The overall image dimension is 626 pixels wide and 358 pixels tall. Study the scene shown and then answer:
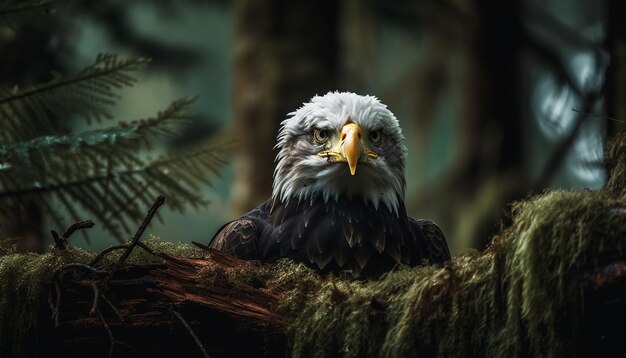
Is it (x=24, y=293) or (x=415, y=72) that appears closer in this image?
(x=24, y=293)

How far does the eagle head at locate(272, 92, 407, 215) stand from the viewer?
5.09m

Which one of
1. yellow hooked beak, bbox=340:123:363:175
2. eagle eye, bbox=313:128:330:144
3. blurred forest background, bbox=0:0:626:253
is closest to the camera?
yellow hooked beak, bbox=340:123:363:175

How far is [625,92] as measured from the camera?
6742mm

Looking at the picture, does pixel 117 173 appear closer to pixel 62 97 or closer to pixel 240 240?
pixel 62 97

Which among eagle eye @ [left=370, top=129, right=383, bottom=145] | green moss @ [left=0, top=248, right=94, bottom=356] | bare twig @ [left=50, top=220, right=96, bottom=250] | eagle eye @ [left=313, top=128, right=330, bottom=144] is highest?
eagle eye @ [left=370, top=129, right=383, bottom=145]

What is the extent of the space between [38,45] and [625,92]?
14.1 ft

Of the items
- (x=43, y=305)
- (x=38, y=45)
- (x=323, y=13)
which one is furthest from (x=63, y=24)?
(x=43, y=305)

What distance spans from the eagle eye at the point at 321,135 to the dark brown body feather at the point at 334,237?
357 mm

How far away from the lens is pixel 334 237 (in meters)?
4.70

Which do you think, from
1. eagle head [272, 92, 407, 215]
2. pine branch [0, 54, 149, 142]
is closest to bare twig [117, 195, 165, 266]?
pine branch [0, 54, 149, 142]

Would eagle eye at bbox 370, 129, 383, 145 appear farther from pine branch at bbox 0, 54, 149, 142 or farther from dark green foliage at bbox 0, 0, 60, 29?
dark green foliage at bbox 0, 0, 60, 29

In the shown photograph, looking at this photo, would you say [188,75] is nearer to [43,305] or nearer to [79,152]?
[79,152]

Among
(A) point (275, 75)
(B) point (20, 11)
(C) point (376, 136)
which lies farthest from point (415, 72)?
(B) point (20, 11)

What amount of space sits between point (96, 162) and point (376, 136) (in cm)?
166
